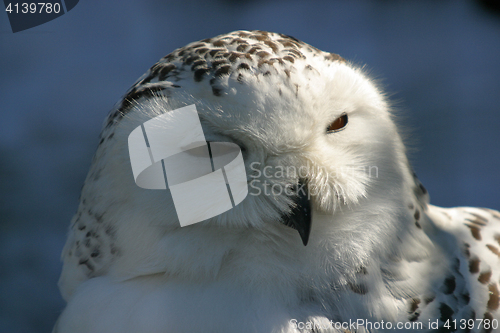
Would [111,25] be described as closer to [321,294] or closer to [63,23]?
[63,23]

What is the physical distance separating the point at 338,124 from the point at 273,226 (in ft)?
0.81

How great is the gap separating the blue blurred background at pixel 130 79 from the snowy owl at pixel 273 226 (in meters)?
0.80

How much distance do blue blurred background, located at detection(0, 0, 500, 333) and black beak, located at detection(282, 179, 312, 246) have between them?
102cm

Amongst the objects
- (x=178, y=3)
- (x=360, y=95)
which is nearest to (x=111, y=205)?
(x=360, y=95)

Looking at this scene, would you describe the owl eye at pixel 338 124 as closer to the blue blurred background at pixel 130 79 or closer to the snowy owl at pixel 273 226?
the snowy owl at pixel 273 226

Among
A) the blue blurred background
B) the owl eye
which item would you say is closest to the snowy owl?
the owl eye

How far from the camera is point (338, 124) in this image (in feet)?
2.69

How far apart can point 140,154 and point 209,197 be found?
16 centimetres

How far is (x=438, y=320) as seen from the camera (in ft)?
2.84

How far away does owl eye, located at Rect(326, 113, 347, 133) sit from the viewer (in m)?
0.81

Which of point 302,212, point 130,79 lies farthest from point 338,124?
point 130,79

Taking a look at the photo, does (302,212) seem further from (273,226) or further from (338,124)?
(338,124)

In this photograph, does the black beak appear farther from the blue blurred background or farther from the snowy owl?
the blue blurred background

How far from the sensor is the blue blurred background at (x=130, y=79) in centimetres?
162
